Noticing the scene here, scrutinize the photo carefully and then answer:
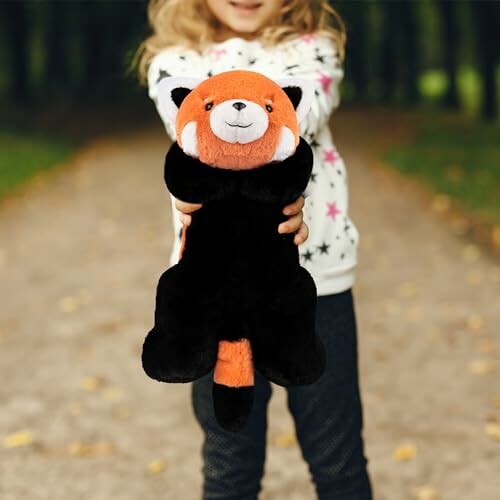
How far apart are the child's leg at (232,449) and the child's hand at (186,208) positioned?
2.44ft

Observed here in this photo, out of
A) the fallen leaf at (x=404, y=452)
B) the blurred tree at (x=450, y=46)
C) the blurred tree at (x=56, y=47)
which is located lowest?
the fallen leaf at (x=404, y=452)

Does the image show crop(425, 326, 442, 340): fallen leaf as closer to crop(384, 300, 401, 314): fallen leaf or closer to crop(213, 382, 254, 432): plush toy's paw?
crop(384, 300, 401, 314): fallen leaf

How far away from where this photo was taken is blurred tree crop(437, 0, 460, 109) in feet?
82.9

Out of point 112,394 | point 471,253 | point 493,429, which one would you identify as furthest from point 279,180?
point 471,253

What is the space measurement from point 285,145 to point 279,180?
0.08m

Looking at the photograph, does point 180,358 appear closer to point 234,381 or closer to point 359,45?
point 234,381

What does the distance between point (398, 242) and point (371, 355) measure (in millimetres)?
3252

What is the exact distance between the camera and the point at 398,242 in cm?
887

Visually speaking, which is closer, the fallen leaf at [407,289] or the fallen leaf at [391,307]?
the fallen leaf at [391,307]

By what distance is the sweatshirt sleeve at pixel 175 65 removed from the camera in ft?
8.24

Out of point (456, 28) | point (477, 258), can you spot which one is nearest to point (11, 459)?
point (477, 258)

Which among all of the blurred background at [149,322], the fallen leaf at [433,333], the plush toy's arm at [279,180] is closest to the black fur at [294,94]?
the plush toy's arm at [279,180]

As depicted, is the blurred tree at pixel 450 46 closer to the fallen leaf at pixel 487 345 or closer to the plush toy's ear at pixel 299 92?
the fallen leaf at pixel 487 345

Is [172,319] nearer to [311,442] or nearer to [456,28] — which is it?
[311,442]
